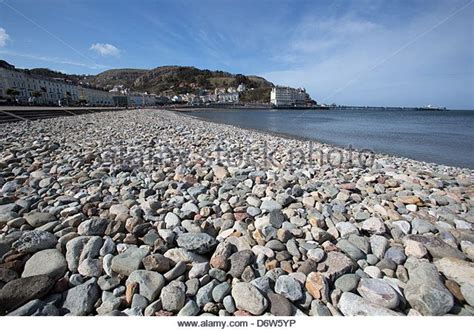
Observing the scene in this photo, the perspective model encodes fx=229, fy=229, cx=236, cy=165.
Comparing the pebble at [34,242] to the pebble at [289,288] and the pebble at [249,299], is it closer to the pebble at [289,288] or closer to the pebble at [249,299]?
the pebble at [249,299]

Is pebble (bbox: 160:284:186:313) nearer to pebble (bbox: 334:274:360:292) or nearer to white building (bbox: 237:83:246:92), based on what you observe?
pebble (bbox: 334:274:360:292)

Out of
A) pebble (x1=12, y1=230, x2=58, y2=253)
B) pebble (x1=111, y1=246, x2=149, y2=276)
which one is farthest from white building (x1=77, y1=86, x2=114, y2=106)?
pebble (x1=111, y1=246, x2=149, y2=276)

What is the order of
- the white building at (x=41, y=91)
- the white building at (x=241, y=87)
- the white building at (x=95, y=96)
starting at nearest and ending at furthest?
the white building at (x=41, y=91) < the white building at (x=95, y=96) < the white building at (x=241, y=87)

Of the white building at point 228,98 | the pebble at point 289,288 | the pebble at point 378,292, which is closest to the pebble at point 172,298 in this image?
the pebble at point 289,288

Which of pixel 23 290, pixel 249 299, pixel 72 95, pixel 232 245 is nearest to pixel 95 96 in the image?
pixel 72 95

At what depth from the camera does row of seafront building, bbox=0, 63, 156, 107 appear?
1591 inches

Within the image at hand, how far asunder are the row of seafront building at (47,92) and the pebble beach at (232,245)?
4083cm

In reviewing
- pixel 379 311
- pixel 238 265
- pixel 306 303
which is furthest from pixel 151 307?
pixel 379 311

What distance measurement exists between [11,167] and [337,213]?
15.8 ft

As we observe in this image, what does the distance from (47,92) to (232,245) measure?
250 ft

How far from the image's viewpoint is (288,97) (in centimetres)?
10100

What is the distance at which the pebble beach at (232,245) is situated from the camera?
137 centimetres

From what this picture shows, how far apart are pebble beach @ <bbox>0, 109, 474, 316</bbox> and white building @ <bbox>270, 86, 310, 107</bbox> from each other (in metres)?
100

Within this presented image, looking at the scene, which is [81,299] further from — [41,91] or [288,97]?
[288,97]
